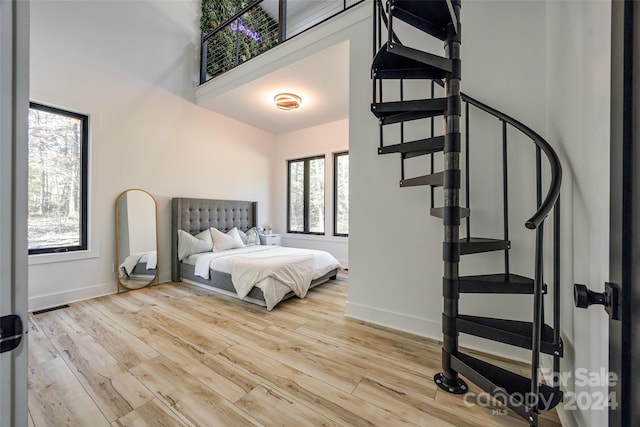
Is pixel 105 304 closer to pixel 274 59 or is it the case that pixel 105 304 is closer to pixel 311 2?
pixel 274 59

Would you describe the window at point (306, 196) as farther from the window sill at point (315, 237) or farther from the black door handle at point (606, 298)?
the black door handle at point (606, 298)

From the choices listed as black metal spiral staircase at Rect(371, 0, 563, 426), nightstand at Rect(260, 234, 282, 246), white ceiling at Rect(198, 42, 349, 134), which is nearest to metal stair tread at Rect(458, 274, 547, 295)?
black metal spiral staircase at Rect(371, 0, 563, 426)

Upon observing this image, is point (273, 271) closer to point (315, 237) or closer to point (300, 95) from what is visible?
point (315, 237)

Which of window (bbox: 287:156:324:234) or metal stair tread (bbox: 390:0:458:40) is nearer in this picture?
metal stair tread (bbox: 390:0:458:40)

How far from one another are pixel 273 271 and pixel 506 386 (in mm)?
2208

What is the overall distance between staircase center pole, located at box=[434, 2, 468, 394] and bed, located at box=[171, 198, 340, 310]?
1802mm

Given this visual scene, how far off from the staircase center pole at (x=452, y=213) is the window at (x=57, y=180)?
403 centimetres

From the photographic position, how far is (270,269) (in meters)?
2.95

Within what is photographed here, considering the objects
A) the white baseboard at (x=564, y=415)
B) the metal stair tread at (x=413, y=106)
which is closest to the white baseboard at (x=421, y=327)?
the white baseboard at (x=564, y=415)

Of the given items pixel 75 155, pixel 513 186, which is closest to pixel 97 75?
pixel 75 155

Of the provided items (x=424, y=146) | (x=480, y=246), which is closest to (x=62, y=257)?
(x=424, y=146)

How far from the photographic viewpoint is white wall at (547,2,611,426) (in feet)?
3.05

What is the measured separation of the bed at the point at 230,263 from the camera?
2951mm

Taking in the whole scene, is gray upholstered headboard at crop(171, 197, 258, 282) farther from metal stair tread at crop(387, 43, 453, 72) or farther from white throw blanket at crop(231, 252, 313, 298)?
metal stair tread at crop(387, 43, 453, 72)
